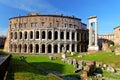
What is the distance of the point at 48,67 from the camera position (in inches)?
2224

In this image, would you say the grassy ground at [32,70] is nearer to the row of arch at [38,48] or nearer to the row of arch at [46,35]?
the row of arch at [38,48]

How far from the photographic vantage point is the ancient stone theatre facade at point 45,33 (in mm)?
117250

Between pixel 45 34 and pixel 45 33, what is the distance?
470mm

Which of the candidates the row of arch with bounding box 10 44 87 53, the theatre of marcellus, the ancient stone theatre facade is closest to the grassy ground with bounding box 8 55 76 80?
the row of arch with bounding box 10 44 87 53

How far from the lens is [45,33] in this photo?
118 metres

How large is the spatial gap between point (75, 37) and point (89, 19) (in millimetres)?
29358

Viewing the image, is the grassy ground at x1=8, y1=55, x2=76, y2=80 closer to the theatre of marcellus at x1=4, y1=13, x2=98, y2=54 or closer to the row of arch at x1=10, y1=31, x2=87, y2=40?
the theatre of marcellus at x1=4, y1=13, x2=98, y2=54

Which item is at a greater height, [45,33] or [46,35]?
[45,33]

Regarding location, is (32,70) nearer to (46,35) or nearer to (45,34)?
(46,35)

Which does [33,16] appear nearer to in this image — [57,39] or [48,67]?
[57,39]

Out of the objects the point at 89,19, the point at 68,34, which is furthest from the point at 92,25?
the point at 68,34

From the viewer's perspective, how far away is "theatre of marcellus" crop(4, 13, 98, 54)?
117 meters

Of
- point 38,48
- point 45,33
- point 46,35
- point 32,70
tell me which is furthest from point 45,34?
point 32,70

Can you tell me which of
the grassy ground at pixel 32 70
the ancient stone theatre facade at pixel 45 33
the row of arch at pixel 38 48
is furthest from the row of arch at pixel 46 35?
the grassy ground at pixel 32 70
